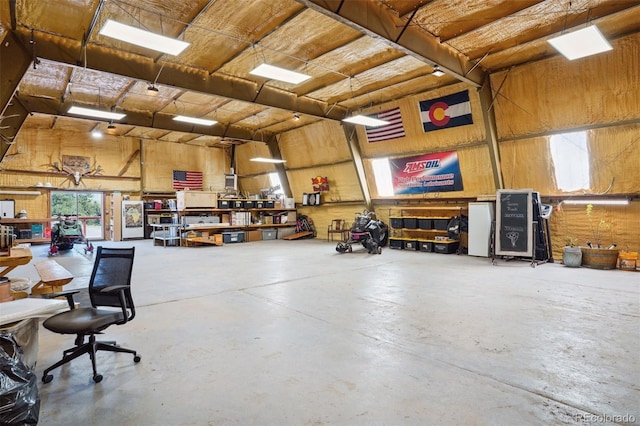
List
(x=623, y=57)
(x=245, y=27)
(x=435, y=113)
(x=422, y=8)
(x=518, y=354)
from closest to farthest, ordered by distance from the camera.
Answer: (x=518, y=354) < (x=422, y=8) < (x=245, y=27) < (x=623, y=57) < (x=435, y=113)

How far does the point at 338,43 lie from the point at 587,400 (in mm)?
6109

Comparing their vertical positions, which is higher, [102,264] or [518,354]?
[102,264]

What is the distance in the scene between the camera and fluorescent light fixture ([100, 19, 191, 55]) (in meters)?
4.25

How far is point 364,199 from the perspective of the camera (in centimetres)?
1158

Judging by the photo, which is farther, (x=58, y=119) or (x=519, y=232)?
(x=58, y=119)

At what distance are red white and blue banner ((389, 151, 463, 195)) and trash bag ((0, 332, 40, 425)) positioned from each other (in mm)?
9285

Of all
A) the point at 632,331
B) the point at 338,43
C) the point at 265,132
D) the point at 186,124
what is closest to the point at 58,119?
the point at 186,124

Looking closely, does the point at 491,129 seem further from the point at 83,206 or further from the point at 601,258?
the point at 83,206

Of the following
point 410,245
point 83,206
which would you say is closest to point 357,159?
point 410,245

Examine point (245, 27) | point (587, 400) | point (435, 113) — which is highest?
point (245, 27)

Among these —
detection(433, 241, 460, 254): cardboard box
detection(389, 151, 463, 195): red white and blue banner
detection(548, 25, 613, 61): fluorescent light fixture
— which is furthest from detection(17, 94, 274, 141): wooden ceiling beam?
detection(548, 25, 613, 61): fluorescent light fixture

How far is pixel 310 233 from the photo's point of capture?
13922 mm

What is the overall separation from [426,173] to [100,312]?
8.86m

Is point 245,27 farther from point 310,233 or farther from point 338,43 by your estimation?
point 310,233
